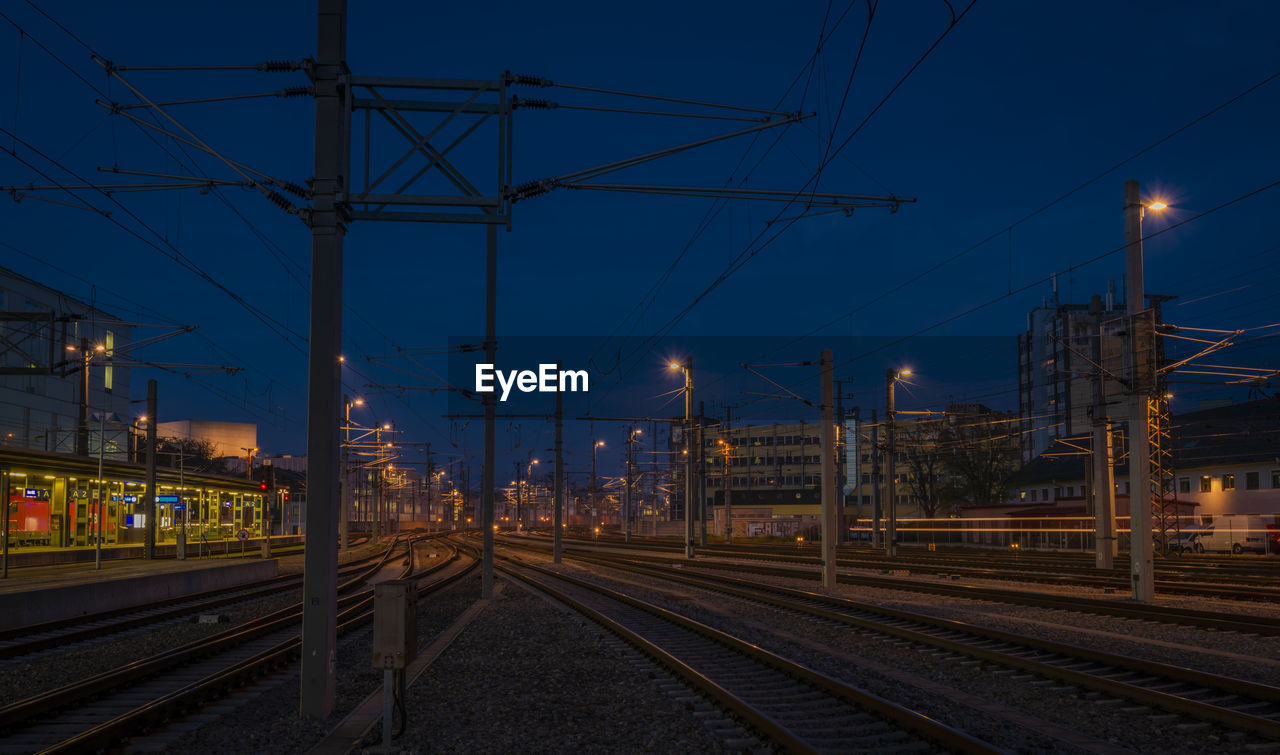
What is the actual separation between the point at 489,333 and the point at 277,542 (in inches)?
2148

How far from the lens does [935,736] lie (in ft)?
30.6

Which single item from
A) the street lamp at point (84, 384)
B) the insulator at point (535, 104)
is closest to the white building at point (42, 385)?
the street lamp at point (84, 384)

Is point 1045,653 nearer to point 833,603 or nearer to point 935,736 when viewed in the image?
point 935,736

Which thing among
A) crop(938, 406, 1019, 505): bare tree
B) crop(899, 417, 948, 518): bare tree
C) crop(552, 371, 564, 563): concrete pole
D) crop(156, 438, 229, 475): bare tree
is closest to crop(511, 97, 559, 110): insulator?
crop(552, 371, 564, 563): concrete pole

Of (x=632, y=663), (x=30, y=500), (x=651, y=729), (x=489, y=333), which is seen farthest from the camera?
(x=30, y=500)

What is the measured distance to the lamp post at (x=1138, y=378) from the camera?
2448cm

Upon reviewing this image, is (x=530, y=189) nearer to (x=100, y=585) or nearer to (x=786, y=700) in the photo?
(x=786, y=700)

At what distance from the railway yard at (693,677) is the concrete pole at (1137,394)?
158cm

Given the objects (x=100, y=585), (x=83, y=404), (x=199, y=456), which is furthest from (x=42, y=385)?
(x=100, y=585)

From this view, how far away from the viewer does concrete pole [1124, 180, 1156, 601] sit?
24328mm

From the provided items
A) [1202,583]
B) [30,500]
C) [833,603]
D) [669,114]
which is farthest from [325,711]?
[30,500]

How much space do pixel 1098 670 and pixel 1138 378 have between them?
45.1 feet

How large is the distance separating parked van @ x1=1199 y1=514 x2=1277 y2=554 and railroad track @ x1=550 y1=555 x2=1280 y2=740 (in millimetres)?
38347

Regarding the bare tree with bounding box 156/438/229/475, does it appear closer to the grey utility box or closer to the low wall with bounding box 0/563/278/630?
the low wall with bounding box 0/563/278/630
